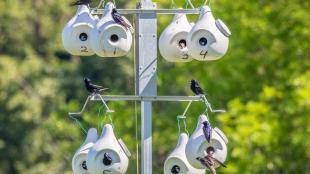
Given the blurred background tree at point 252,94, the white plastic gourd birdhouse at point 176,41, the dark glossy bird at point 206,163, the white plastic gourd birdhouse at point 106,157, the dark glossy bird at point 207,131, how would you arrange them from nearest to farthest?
the dark glossy bird at point 206,163
the dark glossy bird at point 207,131
the white plastic gourd birdhouse at point 106,157
the white plastic gourd birdhouse at point 176,41
the blurred background tree at point 252,94

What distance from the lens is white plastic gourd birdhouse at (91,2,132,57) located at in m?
9.22

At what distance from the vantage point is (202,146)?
29.7ft

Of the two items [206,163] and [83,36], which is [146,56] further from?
[206,163]

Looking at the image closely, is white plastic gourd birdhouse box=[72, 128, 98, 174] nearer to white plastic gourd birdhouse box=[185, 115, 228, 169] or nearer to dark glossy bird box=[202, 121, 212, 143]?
white plastic gourd birdhouse box=[185, 115, 228, 169]

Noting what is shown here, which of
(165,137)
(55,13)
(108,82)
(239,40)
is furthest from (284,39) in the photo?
(55,13)

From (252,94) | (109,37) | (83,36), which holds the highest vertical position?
(252,94)

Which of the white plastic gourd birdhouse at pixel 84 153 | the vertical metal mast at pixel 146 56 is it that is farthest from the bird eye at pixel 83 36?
the white plastic gourd birdhouse at pixel 84 153

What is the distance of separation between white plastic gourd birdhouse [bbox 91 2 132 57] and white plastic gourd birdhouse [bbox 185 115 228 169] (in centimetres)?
71

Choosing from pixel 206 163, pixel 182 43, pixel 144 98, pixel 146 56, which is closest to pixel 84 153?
pixel 144 98

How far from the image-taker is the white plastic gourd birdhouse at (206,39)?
30.1 ft

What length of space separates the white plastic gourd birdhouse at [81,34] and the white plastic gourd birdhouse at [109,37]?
0.44ft

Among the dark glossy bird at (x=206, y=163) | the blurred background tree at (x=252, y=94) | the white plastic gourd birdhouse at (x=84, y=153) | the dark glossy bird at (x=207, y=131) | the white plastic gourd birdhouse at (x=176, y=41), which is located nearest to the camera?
the dark glossy bird at (x=206, y=163)

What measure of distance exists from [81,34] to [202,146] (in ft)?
3.78

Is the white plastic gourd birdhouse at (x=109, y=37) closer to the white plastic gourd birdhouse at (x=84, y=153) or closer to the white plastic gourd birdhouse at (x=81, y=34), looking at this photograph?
the white plastic gourd birdhouse at (x=81, y=34)
